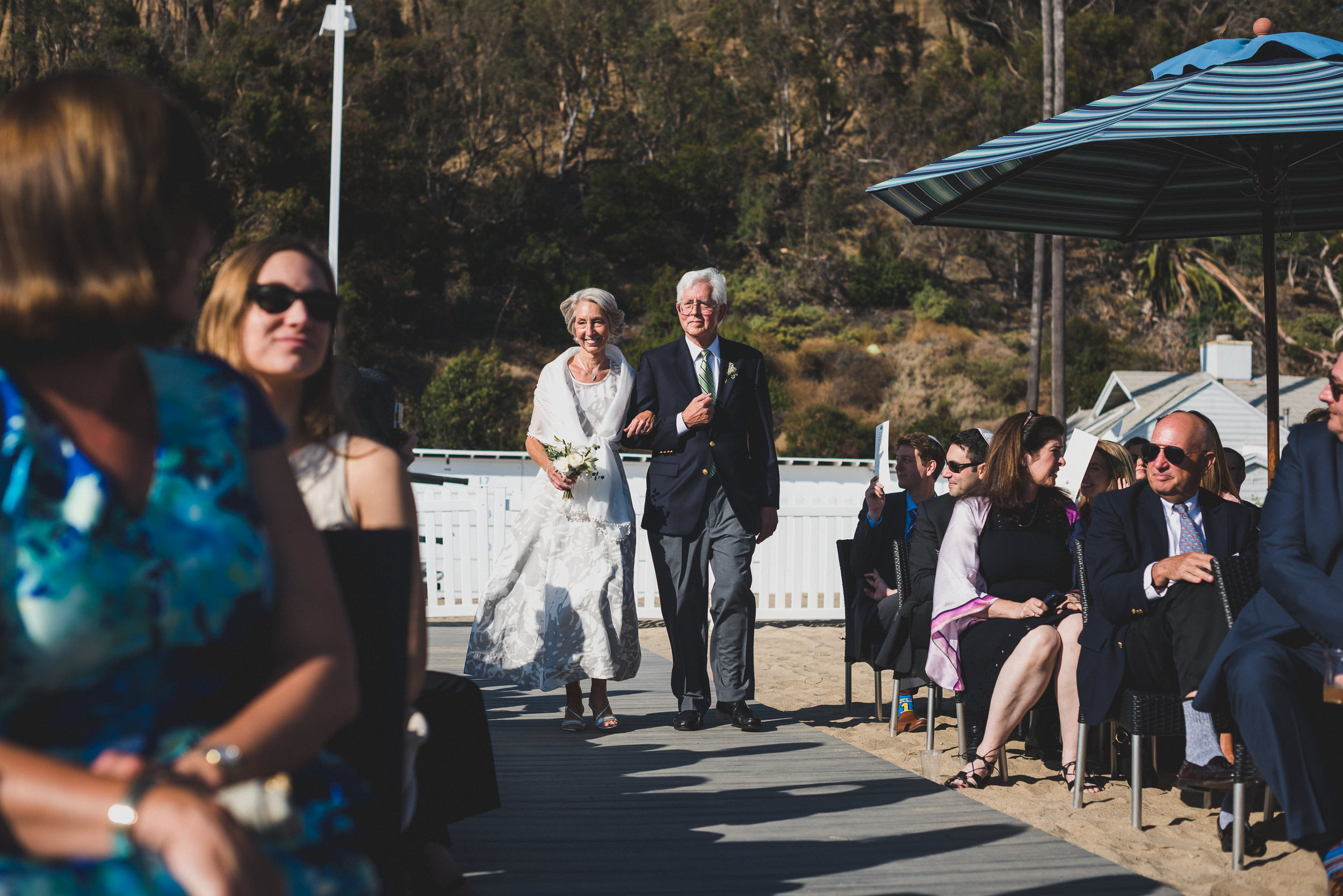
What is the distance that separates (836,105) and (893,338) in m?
15.0

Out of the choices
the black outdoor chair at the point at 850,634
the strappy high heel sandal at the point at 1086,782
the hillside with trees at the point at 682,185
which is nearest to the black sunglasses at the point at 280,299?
the strappy high heel sandal at the point at 1086,782

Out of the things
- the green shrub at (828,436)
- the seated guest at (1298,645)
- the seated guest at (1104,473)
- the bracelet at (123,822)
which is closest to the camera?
the bracelet at (123,822)

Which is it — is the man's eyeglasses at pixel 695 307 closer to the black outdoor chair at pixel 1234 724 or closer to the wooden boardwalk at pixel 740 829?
the wooden boardwalk at pixel 740 829

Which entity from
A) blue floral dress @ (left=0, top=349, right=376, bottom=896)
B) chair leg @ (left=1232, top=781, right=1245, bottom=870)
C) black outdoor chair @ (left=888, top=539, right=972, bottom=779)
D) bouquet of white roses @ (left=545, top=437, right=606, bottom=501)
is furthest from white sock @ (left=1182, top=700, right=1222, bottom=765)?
blue floral dress @ (left=0, top=349, right=376, bottom=896)

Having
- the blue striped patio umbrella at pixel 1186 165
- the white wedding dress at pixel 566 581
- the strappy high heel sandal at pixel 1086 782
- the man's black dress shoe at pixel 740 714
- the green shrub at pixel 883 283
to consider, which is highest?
the green shrub at pixel 883 283

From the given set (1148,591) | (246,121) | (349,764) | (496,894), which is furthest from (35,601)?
(246,121)

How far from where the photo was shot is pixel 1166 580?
4117 mm

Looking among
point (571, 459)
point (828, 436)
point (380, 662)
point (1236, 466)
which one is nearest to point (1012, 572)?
point (571, 459)

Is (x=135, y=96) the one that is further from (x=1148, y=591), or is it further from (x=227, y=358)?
(x=1148, y=591)

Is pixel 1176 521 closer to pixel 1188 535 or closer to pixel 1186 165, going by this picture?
pixel 1188 535

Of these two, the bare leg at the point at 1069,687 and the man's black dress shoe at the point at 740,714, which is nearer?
the bare leg at the point at 1069,687

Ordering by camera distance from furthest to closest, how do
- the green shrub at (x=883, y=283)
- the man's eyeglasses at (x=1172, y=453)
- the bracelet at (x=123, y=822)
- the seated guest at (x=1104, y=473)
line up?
the green shrub at (x=883, y=283) < the seated guest at (x=1104, y=473) < the man's eyeglasses at (x=1172, y=453) < the bracelet at (x=123, y=822)

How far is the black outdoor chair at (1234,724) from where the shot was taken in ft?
11.7

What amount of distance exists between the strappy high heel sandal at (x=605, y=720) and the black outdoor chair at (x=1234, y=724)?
8.88ft
